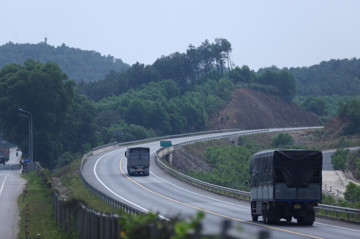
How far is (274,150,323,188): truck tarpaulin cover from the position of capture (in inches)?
1158

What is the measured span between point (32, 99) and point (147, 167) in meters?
27.9

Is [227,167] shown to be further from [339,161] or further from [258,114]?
[258,114]

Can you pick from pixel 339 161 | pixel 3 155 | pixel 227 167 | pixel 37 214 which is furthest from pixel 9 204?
pixel 3 155

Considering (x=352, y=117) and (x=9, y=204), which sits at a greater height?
(x=352, y=117)

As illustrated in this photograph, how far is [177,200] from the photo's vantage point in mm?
49156

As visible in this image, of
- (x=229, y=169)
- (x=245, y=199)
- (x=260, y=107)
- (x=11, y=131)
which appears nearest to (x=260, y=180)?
(x=245, y=199)

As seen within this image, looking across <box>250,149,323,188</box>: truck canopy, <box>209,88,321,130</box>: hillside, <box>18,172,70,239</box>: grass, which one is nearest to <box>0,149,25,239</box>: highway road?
<box>18,172,70,239</box>: grass

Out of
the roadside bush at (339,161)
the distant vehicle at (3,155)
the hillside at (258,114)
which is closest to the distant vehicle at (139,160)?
the roadside bush at (339,161)

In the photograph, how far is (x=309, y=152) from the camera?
99.4 ft

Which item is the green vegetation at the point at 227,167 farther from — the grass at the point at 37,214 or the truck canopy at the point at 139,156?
the grass at the point at 37,214

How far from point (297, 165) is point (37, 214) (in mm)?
14632

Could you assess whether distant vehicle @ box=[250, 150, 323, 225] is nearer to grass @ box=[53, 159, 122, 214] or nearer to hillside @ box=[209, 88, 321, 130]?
grass @ box=[53, 159, 122, 214]

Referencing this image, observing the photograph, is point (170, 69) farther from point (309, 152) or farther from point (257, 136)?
point (309, 152)

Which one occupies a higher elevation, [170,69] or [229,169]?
[170,69]
